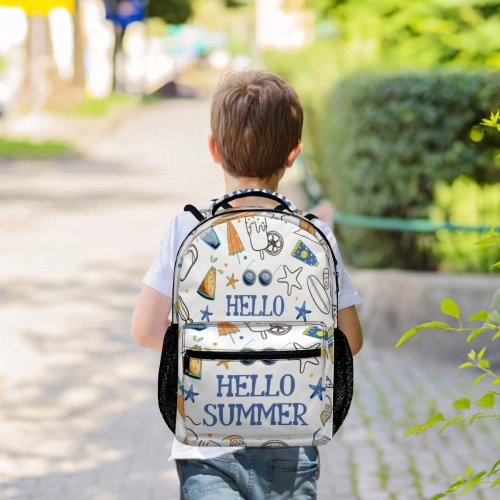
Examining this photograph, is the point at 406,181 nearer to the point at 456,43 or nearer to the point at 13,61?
the point at 456,43

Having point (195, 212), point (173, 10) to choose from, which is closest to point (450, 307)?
point (195, 212)

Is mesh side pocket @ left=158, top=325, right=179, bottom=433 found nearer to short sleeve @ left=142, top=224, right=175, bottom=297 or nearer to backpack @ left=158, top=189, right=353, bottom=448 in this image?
backpack @ left=158, top=189, right=353, bottom=448

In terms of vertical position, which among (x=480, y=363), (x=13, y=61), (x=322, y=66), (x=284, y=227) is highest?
(x=284, y=227)

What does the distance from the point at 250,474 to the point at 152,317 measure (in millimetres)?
407

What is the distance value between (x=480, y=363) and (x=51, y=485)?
241 centimetres

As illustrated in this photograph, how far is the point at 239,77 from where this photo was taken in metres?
2.42

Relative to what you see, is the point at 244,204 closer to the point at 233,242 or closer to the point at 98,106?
the point at 233,242

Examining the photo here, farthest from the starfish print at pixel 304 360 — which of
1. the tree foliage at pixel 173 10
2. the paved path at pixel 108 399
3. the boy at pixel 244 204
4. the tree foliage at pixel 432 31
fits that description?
the tree foliage at pixel 173 10

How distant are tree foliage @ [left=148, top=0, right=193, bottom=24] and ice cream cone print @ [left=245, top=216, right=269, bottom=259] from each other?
5320cm

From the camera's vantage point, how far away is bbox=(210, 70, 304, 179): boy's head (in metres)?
2.36

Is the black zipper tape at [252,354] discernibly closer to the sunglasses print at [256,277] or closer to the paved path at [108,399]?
the sunglasses print at [256,277]

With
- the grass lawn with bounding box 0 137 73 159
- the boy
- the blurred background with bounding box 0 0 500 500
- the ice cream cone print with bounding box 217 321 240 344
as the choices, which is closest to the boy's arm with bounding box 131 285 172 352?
the boy

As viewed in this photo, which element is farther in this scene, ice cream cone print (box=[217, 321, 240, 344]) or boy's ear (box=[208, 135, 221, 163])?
boy's ear (box=[208, 135, 221, 163])

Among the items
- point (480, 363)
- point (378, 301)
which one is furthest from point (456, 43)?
point (480, 363)
